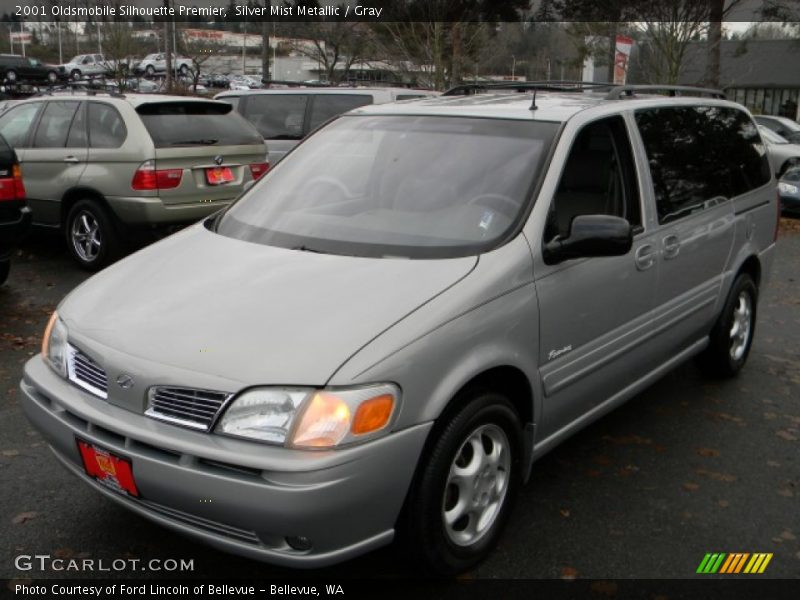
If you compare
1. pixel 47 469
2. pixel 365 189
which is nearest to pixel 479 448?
pixel 365 189

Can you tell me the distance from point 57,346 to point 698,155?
3579 mm

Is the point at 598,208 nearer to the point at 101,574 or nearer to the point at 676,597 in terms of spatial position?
the point at 676,597

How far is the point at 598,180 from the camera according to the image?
12.6ft

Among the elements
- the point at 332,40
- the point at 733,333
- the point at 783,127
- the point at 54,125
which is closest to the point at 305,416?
the point at 733,333

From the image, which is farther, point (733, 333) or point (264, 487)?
point (733, 333)

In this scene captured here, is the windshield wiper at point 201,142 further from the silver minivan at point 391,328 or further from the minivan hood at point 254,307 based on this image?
the minivan hood at point 254,307

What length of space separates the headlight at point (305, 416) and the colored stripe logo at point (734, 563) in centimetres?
159

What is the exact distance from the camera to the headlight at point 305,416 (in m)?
2.55

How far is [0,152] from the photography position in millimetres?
6609

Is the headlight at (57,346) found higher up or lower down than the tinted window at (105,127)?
lower down

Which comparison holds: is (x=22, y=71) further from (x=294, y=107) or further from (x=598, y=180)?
(x=598, y=180)

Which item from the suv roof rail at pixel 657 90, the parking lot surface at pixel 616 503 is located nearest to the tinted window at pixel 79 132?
the parking lot surface at pixel 616 503

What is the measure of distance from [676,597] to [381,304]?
158cm

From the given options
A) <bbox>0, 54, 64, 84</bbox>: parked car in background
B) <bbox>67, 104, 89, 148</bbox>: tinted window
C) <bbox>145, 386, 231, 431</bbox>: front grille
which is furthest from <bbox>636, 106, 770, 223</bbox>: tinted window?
<bbox>0, 54, 64, 84</bbox>: parked car in background
